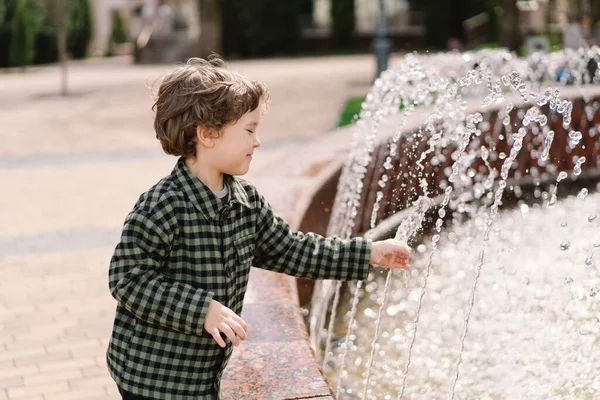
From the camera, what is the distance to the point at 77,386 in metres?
3.44

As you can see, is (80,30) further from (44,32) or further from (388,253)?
(388,253)

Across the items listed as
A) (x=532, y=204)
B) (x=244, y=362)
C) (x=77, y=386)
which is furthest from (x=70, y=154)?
(x=244, y=362)

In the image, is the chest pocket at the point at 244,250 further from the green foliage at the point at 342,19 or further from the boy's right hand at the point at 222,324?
the green foliage at the point at 342,19

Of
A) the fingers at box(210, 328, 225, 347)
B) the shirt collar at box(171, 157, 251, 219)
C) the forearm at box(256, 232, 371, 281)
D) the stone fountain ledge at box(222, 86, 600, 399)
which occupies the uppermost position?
the shirt collar at box(171, 157, 251, 219)

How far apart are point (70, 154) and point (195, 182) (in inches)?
330

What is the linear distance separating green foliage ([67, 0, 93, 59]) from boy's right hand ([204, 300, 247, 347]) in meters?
35.2

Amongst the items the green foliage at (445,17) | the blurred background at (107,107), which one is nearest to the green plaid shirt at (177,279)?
the blurred background at (107,107)

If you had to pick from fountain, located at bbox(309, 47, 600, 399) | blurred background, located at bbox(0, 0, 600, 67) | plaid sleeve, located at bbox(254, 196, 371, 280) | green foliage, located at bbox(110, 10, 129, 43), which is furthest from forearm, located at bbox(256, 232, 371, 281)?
green foliage, located at bbox(110, 10, 129, 43)

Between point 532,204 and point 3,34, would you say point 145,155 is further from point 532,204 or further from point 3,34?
point 3,34

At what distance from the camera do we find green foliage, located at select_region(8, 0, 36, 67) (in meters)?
30.3

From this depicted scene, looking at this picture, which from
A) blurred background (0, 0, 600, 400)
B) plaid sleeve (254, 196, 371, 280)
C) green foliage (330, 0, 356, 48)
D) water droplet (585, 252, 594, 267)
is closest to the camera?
plaid sleeve (254, 196, 371, 280)

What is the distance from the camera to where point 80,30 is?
36.2m

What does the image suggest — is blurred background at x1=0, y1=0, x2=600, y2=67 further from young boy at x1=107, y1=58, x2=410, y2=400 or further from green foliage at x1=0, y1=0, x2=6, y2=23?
young boy at x1=107, y1=58, x2=410, y2=400

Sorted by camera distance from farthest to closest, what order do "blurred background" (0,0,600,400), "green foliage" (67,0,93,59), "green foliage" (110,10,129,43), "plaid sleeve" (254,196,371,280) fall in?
"green foliage" (110,10,129,43), "green foliage" (67,0,93,59), "blurred background" (0,0,600,400), "plaid sleeve" (254,196,371,280)
